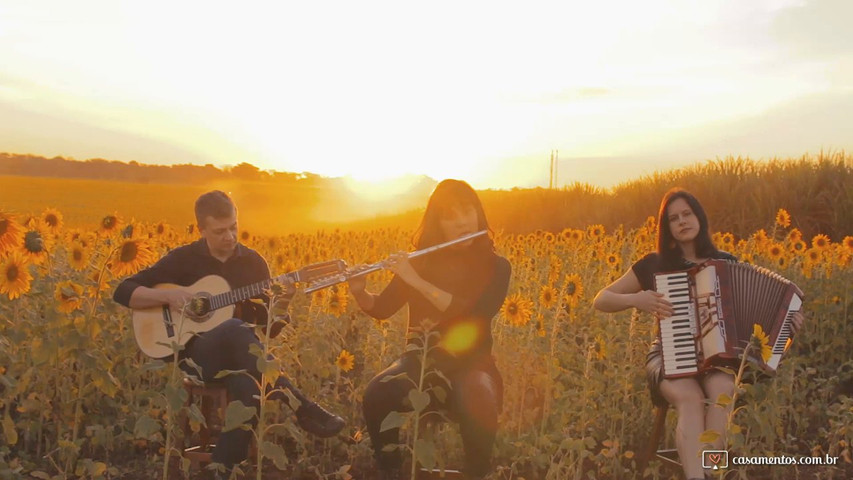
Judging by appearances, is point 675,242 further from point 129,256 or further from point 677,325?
point 129,256

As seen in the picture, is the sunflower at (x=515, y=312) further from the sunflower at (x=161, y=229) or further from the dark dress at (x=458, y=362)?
the sunflower at (x=161, y=229)

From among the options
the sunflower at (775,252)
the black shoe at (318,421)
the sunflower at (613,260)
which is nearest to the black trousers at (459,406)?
the black shoe at (318,421)

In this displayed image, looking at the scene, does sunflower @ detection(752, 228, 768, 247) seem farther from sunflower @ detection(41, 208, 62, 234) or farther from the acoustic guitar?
sunflower @ detection(41, 208, 62, 234)

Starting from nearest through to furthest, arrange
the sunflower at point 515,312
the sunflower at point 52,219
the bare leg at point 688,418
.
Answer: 1. the bare leg at point 688,418
2. the sunflower at point 515,312
3. the sunflower at point 52,219

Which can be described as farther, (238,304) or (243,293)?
(238,304)

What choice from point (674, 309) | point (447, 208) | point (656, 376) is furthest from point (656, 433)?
point (447, 208)

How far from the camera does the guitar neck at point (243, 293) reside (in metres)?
4.48

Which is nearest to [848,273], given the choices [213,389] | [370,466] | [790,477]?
[790,477]

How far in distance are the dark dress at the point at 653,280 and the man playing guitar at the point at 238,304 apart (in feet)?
5.81

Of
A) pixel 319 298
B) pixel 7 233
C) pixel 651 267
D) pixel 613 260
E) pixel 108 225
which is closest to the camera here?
pixel 7 233

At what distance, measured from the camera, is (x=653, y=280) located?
4570mm

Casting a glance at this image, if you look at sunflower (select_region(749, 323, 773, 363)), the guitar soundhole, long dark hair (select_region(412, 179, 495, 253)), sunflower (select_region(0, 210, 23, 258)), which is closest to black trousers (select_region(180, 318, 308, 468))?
the guitar soundhole

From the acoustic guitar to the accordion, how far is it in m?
1.85

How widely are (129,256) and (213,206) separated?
0.56 m
